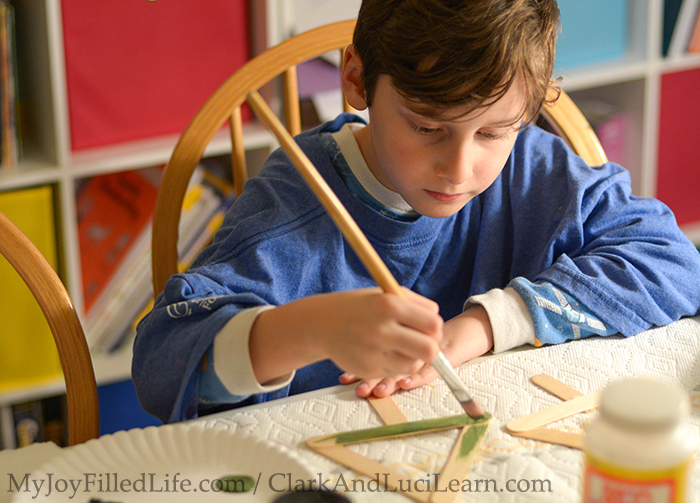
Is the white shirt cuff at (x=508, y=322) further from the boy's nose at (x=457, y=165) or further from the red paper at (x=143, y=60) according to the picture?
the red paper at (x=143, y=60)

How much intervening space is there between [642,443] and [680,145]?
1.67 metres

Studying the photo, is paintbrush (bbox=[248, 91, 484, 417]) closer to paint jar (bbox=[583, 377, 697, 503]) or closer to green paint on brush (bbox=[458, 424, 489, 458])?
green paint on brush (bbox=[458, 424, 489, 458])

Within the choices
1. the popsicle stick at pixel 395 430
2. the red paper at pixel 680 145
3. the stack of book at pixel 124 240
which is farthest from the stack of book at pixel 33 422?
the red paper at pixel 680 145

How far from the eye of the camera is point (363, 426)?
527 mm

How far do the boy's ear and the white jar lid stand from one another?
0.51 m

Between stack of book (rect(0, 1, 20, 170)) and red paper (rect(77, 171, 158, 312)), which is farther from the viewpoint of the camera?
red paper (rect(77, 171, 158, 312))

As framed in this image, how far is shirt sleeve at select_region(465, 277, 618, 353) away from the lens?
2.12 ft

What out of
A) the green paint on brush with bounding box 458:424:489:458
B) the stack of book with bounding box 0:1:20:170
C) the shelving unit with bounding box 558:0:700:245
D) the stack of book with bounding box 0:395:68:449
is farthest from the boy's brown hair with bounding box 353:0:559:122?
the stack of book with bounding box 0:395:68:449

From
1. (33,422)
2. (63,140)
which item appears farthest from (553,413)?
(33,422)

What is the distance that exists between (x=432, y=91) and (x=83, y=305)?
888 millimetres

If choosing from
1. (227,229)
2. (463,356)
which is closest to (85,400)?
(227,229)

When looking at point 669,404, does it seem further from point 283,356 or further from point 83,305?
point 83,305

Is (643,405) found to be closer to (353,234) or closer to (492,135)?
(353,234)

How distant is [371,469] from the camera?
47 centimetres
